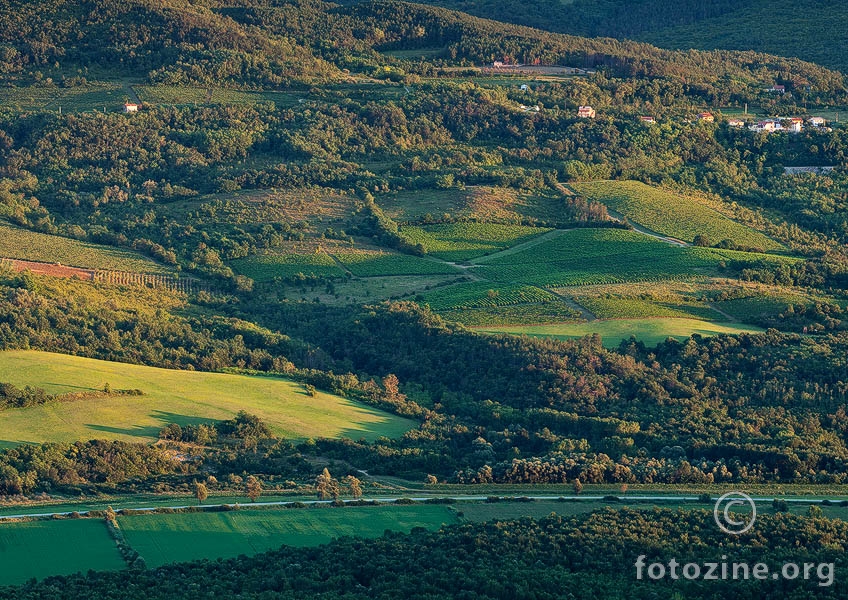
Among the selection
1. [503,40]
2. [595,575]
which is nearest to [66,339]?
[595,575]

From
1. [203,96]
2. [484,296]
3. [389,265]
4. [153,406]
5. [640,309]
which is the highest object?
[203,96]

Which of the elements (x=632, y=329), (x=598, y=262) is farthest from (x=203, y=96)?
(x=632, y=329)

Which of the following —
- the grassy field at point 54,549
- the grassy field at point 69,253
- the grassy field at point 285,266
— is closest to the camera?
the grassy field at point 54,549

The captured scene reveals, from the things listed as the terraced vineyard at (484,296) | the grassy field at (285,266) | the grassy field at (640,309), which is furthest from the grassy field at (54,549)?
the grassy field at (285,266)

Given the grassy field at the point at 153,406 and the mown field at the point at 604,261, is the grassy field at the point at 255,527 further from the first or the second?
the mown field at the point at 604,261

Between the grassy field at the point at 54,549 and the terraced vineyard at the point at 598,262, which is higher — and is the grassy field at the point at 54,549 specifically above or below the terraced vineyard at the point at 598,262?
below

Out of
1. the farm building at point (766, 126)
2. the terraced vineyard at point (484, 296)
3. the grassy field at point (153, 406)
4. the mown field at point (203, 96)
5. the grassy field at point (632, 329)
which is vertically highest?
the farm building at point (766, 126)

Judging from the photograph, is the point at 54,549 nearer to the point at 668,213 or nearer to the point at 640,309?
the point at 640,309

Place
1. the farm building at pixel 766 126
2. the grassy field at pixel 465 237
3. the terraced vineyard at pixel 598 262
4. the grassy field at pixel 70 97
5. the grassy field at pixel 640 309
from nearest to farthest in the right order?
the grassy field at pixel 640 309
the terraced vineyard at pixel 598 262
the grassy field at pixel 465 237
the grassy field at pixel 70 97
the farm building at pixel 766 126
